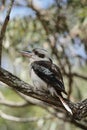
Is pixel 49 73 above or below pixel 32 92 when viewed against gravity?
below

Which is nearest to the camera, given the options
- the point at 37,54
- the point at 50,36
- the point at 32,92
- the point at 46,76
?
the point at 32,92

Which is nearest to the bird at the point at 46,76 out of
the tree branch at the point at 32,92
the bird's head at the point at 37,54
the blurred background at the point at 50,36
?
the bird's head at the point at 37,54

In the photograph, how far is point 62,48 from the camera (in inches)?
277

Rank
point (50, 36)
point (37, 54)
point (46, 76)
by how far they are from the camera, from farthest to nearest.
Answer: point (50, 36) → point (37, 54) → point (46, 76)

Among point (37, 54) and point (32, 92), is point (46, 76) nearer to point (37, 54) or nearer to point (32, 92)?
point (37, 54)

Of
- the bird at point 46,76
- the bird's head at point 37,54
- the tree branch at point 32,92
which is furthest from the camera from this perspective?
the bird's head at point 37,54

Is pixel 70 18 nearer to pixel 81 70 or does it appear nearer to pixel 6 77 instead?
pixel 81 70

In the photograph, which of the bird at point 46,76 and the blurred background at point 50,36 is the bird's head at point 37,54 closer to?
the bird at point 46,76

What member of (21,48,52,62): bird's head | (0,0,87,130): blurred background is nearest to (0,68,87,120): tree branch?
(21,48,52,62): bird's head

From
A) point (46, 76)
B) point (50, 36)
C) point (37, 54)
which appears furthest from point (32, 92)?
point (50, 36)

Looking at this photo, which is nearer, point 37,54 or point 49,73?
point 49,73

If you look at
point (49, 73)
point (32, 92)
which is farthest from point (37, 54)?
point (32, 92)

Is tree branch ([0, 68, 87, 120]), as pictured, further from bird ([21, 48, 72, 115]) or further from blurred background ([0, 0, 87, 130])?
blurred background ([0, 0, 87, 130])

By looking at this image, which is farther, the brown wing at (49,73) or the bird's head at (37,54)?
the bird's head at (37,54)
